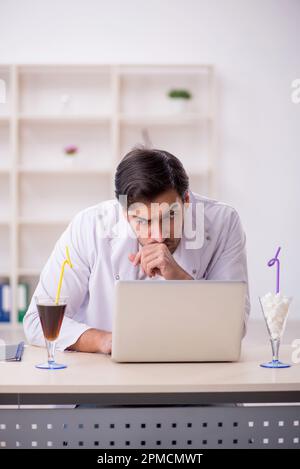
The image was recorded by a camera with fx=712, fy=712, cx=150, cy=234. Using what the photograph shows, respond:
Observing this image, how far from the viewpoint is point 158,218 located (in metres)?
2.13

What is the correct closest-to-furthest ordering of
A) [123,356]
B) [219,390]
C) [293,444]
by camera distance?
1. [219,390]
2. [293,444]
3. [123,356]

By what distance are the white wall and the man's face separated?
337 centimetres

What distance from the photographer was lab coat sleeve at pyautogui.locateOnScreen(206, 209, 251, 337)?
220 centimetres

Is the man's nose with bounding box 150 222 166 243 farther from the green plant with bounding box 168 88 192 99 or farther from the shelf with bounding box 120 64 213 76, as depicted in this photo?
the shelf with bounding box 120 64 213 76

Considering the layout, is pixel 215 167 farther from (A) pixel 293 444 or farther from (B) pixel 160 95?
(A) pixel 293 444

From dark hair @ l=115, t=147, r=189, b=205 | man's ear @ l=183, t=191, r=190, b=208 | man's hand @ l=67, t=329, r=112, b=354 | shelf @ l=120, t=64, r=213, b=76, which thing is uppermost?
shelf @ l=120, t=64, r=213, b=76

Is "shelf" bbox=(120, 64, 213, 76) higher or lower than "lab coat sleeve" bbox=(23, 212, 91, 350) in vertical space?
higher

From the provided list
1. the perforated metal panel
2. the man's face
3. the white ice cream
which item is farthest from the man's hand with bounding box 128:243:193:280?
the perforated metal panel

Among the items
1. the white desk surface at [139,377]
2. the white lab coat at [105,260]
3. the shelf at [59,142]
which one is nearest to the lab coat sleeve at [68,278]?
the white lab coat at [105,260]

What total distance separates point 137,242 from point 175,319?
620 millimetres

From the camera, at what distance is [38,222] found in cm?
535

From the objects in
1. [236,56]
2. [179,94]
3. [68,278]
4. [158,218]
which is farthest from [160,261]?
[236,56]

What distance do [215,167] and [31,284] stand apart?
66.6 inches
